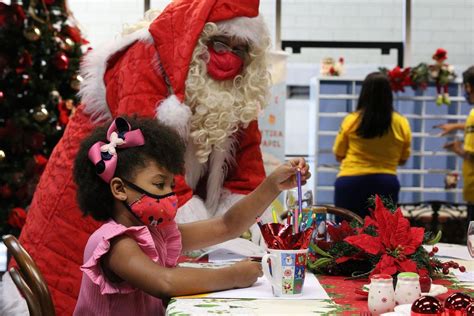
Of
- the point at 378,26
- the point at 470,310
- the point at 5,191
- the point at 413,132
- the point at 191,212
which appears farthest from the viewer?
the point at 378,26

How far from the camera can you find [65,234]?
2.67 meters

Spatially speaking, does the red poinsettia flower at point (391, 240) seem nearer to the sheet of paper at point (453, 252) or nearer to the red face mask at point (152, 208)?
the red face mask at point (152, 208)

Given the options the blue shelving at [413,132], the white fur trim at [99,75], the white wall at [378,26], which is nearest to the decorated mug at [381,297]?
the white fur trim at [99,75]

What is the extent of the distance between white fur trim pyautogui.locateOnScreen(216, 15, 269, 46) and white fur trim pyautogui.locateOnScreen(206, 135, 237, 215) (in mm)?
349

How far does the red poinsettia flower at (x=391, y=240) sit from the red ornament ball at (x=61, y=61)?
3504 mm

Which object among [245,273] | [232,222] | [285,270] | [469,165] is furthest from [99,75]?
[469,165]

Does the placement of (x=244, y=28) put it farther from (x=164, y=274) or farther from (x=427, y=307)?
(x=427, y=307)

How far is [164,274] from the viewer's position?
5.58ft

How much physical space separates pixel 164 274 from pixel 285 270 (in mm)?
255

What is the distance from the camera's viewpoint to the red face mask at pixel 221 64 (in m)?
2.71

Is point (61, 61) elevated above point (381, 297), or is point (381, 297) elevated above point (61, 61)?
point (61, 61)

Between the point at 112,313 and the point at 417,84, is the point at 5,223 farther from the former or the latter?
the point at 417,84

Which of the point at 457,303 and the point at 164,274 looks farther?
the point at 164,274

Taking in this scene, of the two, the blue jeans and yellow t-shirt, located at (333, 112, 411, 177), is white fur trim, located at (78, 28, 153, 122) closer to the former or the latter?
yellow t-shirt, located at (333, 112, 411, 177)
